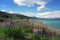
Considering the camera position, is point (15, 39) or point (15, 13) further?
point (15, 13)

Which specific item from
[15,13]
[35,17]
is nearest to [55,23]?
[35,17]

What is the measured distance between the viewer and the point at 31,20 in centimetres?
996

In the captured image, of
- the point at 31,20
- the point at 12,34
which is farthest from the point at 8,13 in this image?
the point at 12,34

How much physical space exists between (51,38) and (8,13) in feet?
13.1

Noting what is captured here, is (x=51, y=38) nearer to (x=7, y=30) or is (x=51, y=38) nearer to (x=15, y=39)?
(x=15, y=39)

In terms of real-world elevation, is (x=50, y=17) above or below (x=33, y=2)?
below

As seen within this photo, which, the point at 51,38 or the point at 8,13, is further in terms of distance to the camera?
the point at 8,13

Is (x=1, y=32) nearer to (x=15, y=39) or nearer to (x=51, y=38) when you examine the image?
(x=15, y=39)

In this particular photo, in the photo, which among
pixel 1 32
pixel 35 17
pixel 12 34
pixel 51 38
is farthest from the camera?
pixel 35 17

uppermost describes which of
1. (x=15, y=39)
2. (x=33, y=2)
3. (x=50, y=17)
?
(x=33, y=2)

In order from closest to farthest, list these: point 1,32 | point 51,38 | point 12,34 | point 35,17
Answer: point 51,38, point 12,34, point 1,32, point 35,17

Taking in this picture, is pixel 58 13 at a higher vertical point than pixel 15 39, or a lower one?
higher

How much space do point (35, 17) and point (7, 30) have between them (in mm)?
2570

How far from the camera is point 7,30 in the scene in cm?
724
